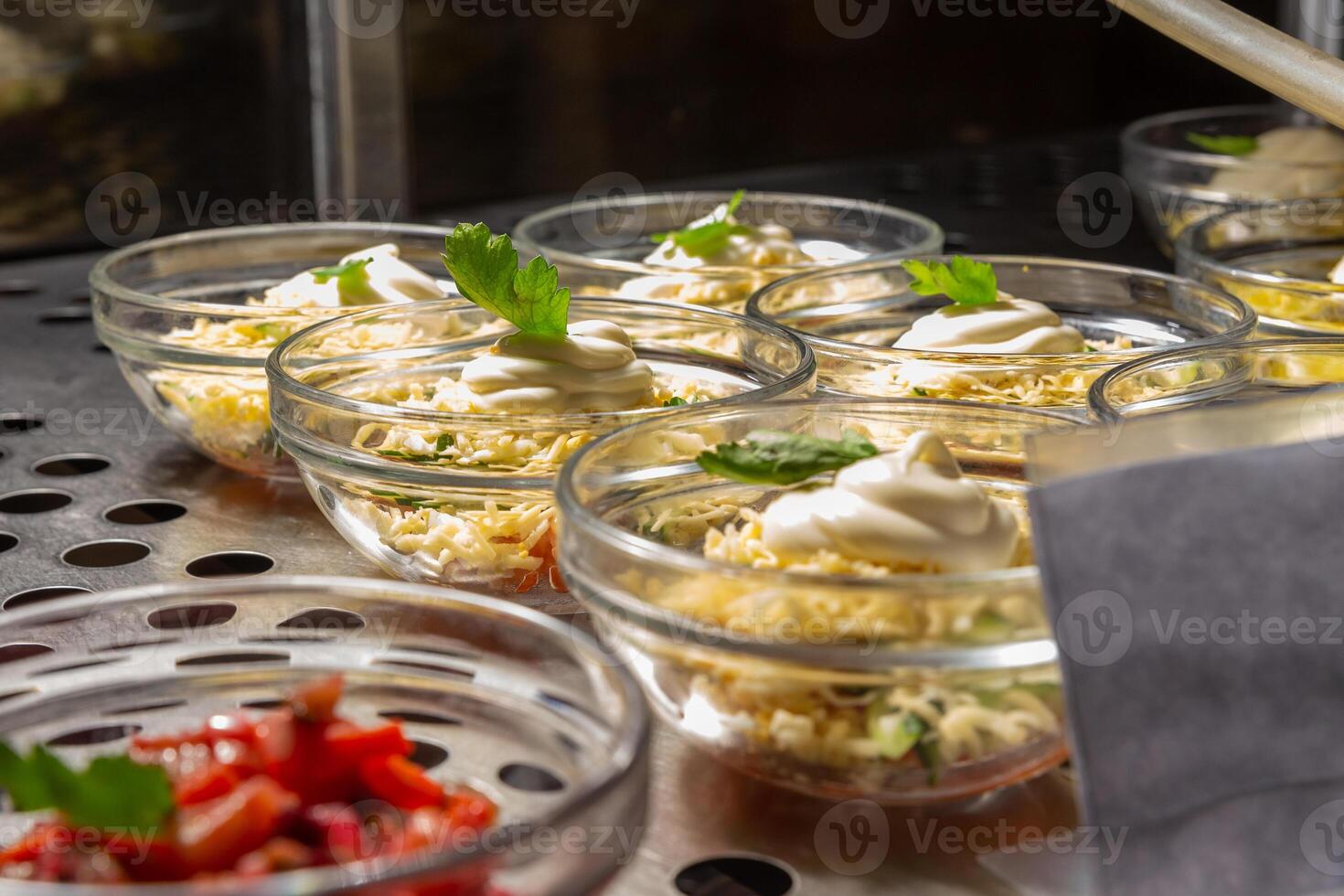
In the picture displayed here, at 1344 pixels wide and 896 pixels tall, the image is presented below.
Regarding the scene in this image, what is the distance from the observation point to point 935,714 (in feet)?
2.55

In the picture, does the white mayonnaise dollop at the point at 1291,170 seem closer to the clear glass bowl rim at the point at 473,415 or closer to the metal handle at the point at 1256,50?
the metal handle at the point at 1256,50

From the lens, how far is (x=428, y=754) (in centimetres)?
79

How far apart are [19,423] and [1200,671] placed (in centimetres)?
114

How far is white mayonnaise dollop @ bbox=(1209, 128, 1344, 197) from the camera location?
190 cm

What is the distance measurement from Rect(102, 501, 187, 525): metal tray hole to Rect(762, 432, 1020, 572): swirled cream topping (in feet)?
2.05

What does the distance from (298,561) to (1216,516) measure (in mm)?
702

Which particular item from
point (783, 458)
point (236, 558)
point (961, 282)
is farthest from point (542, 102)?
point (783, 458)

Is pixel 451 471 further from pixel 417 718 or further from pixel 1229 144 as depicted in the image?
pixel 1229 144

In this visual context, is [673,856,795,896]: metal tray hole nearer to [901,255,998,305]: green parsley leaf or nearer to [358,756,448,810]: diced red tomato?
[358,756,448,810]: diced red tomato

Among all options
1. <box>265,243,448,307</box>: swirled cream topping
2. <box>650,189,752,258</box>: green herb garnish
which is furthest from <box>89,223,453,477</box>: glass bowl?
<box>650,189,752,258</box>: green herb garnish

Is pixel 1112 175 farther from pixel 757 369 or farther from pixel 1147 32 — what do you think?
pixel 757 369

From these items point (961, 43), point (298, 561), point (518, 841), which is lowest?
point (298, 561)

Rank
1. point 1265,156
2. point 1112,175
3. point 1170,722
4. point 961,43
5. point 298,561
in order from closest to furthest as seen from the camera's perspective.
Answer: point 1170,722 < point 298,561 < point 1265,156 < point 1112,175 < point 961,43

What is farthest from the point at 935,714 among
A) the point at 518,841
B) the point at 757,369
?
the point at 757,369
